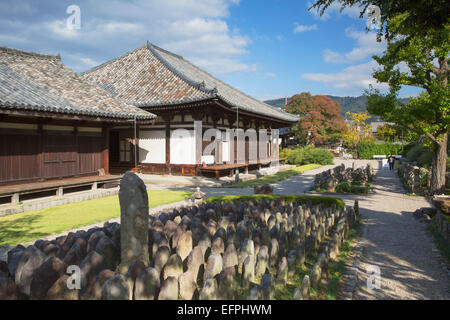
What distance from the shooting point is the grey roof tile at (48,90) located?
30.0ft

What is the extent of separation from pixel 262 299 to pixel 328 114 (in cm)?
4191

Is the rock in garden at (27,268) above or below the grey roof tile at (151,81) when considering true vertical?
below

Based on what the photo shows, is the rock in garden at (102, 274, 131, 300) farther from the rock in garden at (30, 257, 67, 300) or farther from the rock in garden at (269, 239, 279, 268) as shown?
the rock in garden at (269, 239, 279, 268)

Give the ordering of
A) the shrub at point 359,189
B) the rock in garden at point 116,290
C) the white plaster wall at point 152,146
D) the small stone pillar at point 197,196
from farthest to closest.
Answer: the white plaster wall at point 152,146, the shrub at point 359,189, the small stone pillar at point 197,196, the rock in garden at point 116,290

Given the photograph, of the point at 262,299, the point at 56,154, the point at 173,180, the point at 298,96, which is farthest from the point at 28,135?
the point at 298,96

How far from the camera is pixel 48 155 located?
1059 cm

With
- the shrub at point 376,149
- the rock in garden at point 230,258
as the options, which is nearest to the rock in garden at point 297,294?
the rock in garden at point 230,258

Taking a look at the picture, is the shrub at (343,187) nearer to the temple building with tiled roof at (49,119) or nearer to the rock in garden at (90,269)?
the temple building with tiled roof at (49,119)

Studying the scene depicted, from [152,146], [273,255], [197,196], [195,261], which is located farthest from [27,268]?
[152,146]

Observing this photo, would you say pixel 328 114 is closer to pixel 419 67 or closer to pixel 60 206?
pixel 419 67

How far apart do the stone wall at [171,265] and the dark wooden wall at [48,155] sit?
21.9 feet

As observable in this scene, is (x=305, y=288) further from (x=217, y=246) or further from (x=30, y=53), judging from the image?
(x=30, y=53)

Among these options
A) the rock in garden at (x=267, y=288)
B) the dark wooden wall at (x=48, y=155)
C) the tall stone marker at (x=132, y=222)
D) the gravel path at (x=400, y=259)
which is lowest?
the gravel path at (x=400, y=259)
